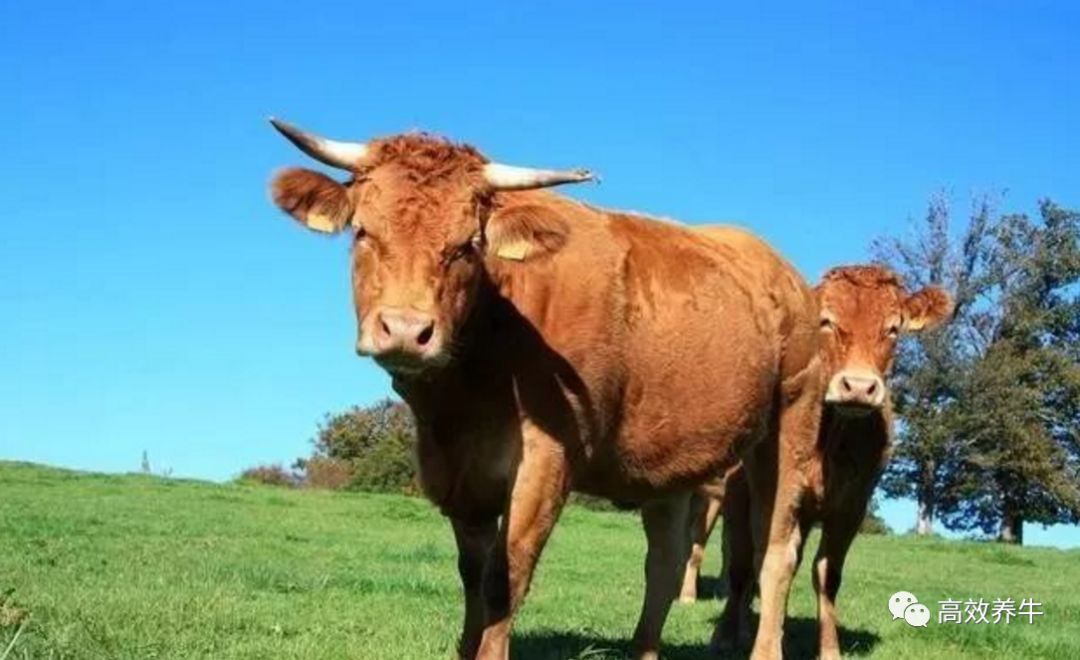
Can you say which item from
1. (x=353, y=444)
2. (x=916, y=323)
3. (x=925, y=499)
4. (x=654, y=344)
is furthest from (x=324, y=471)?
(x=654, y=344)

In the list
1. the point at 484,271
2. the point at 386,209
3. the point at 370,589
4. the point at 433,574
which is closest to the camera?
the point at 386,209

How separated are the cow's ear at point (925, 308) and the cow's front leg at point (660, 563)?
138 inches

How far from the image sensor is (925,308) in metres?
11.7

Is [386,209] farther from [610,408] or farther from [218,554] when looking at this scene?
[218,554]

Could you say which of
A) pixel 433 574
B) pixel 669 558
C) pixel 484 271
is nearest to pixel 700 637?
pixel 669 558

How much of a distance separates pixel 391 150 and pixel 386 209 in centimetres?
42

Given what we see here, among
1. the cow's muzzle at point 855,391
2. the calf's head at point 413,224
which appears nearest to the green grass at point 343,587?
the cow's muzzle at point 855,391

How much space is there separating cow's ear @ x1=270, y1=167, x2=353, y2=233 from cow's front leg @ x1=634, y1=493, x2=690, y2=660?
3265 millimetres

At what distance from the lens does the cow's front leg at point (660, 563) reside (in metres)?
8.66

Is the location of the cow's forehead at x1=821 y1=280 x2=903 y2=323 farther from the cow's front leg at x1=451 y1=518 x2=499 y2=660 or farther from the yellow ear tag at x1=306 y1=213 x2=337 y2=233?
the yellow ear tag at x1=306 y1=213 x2=337 y2=233

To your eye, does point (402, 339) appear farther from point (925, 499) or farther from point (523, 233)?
point (925, 499)

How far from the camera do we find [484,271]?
6.59 meters

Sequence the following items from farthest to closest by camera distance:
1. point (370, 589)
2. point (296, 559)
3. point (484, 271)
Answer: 1. point (296, 559)
2. point (370, 589)
3. point (484, 271)

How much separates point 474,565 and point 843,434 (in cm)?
444
